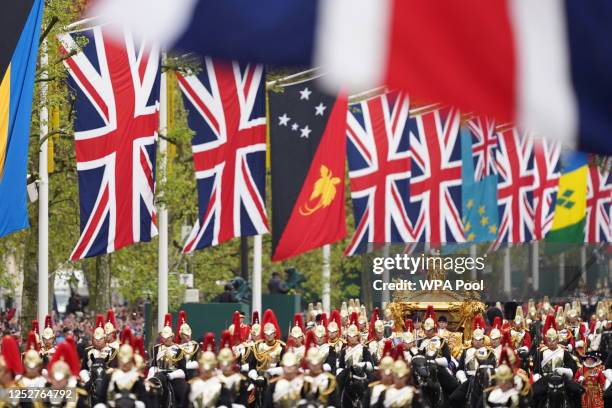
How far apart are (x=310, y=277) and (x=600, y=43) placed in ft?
155

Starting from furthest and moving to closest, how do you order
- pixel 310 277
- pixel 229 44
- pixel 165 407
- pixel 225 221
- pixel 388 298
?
1. pixel 310 277
2. pixel 388 298
3. pixel 225 221
4. pixel 165 407
5. pixel 229 44

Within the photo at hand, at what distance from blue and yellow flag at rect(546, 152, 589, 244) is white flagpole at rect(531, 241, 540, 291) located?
1699 mm

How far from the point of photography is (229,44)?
7.27 metres

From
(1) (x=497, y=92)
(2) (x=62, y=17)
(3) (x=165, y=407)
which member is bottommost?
(3) (x=165, y=407)

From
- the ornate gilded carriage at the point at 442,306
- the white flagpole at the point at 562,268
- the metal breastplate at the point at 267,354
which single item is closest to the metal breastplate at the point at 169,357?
the metal breastplate at the point at 267,354

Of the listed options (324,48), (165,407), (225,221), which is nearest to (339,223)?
(225,221)

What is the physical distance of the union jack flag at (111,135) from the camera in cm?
2450

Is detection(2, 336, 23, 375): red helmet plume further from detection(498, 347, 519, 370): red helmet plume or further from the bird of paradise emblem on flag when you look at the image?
the bird of paradise emblem on flag

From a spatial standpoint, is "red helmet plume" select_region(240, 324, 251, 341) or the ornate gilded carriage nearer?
"red helmet plume" select_region(240, 324, 251, 341)

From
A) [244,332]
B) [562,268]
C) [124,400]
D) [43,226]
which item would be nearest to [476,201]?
[562,268]

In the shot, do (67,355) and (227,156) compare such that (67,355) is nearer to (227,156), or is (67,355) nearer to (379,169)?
(227,156)

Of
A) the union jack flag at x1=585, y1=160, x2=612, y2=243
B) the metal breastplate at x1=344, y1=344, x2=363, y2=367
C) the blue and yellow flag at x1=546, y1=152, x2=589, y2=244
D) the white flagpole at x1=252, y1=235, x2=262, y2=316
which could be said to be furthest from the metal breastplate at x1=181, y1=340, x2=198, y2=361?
the union jack flag at x1=585, y1=160, x2=612, y2=243

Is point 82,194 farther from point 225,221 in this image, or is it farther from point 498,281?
point 498,281

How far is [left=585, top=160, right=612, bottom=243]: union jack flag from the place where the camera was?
58678 millimetres
